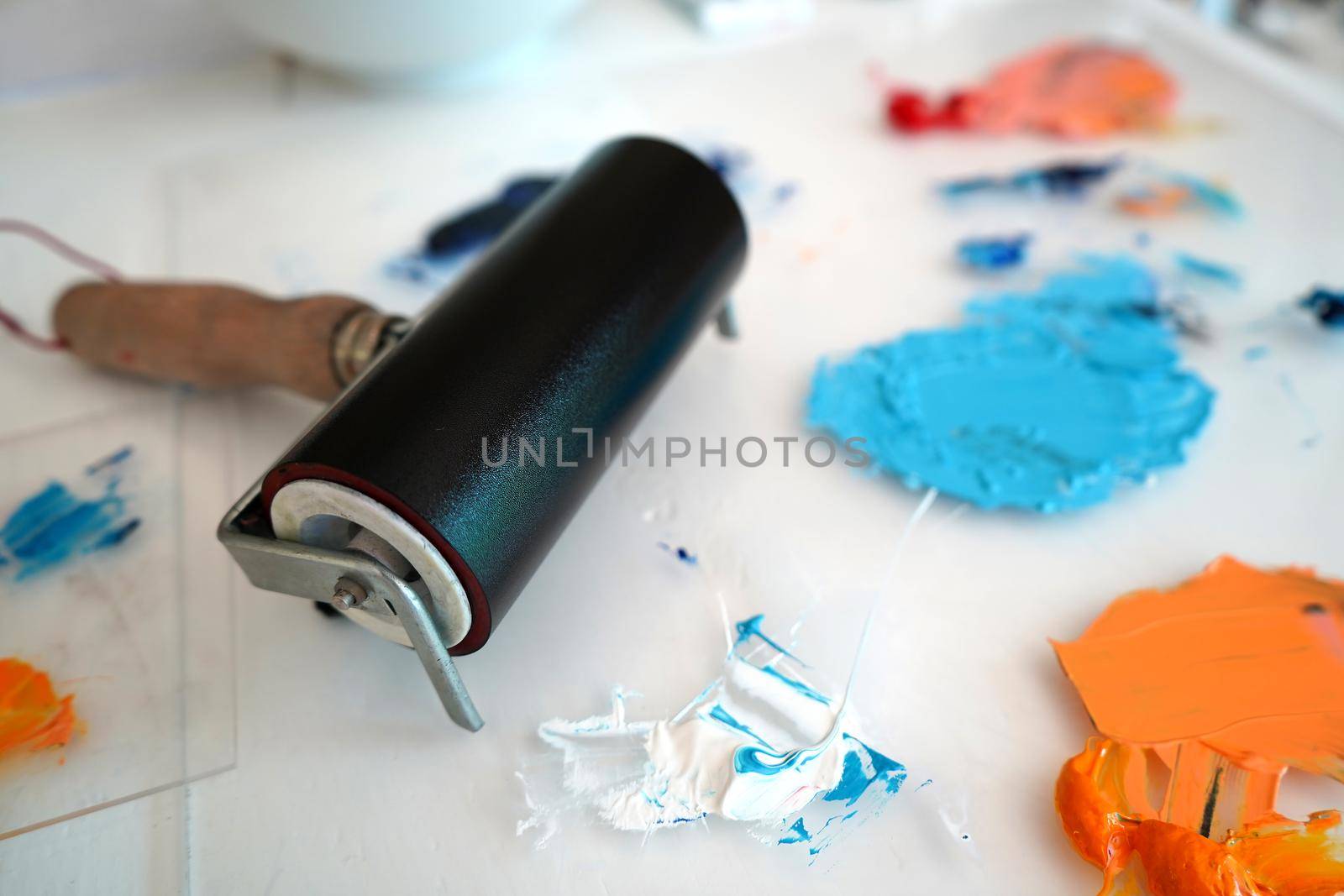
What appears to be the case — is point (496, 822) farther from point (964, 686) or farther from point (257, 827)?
point (964, 686)

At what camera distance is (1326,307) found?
838 mm

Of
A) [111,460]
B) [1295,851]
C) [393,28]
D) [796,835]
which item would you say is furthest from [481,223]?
[1295,851]

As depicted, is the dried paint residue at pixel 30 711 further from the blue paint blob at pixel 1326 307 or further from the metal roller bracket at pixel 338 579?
the blue paint blob at pixel 1326 307

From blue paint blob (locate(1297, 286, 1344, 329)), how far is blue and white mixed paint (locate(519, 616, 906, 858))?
1.90 ft

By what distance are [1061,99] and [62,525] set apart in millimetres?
1116

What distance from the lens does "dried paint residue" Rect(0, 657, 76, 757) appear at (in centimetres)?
61

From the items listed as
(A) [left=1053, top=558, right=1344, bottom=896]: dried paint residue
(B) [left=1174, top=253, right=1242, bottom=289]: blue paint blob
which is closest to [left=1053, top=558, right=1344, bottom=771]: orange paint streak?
(A) [left=1053, top=558, right=1344, bottom=896]: dried paint residue

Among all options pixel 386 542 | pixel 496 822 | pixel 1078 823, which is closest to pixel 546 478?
pixel 386 542

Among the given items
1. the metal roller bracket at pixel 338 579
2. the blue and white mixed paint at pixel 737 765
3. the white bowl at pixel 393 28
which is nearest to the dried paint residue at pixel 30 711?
the metal roller bracket at pixel 338 579

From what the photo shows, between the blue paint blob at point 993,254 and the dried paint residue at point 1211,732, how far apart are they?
0.37 meters

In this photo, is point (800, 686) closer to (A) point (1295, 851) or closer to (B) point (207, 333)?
(A) point (1295, 851)

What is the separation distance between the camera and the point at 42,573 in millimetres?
695

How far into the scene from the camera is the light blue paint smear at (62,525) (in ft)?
2.31

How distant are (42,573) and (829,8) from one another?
1.18m
